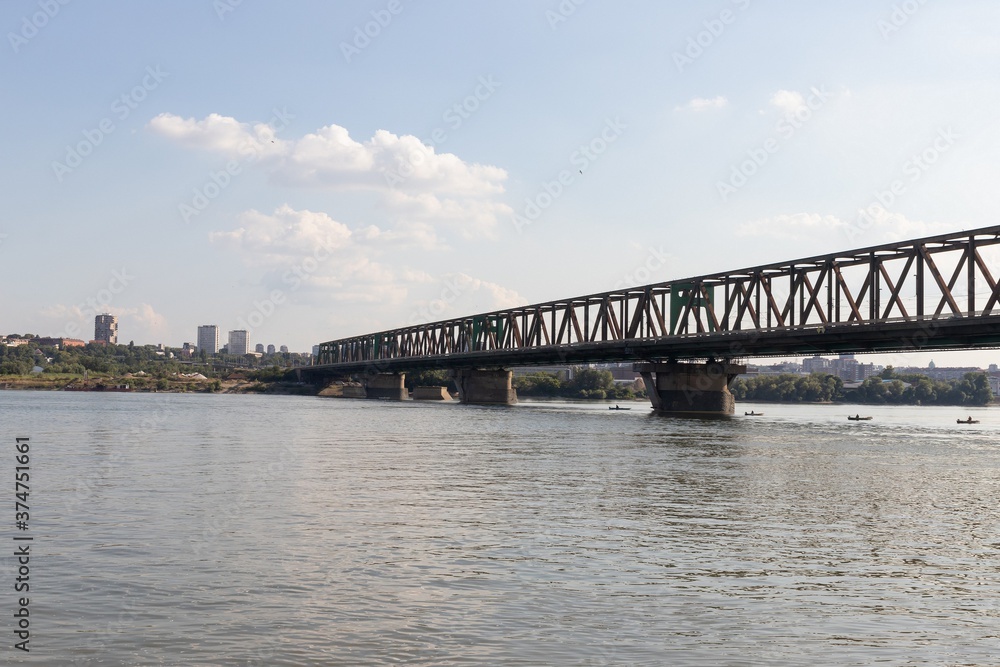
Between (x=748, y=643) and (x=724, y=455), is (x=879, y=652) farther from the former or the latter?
(x=724, y=455)

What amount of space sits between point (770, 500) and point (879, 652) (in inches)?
724

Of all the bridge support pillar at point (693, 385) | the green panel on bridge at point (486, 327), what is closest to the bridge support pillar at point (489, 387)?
the green panel on bridge at point (486, 327)

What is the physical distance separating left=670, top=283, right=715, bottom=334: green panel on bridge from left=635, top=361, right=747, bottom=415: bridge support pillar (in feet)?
32.1

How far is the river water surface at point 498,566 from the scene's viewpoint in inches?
555

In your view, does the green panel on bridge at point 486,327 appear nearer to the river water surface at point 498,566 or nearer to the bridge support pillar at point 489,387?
the bridge support pillar at point 489,387

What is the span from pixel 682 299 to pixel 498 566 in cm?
10087

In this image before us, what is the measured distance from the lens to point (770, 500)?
32094 mm

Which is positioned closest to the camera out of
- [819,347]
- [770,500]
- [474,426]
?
[770,500]

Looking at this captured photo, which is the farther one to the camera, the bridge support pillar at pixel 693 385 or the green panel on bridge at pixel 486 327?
the green panel on bridge at pixel 486 327

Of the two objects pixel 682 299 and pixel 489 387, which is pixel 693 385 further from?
pixel 489 387

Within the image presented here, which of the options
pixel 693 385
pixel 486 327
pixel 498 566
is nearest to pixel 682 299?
pixel 693 385

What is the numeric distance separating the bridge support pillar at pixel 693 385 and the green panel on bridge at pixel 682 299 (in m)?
9.78

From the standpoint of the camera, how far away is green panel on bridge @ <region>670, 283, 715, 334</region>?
11250cm

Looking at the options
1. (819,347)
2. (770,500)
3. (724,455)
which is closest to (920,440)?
(819,347)
